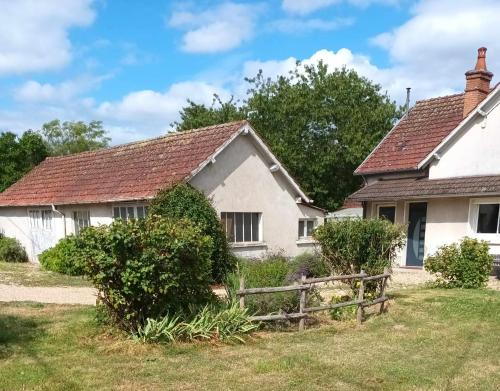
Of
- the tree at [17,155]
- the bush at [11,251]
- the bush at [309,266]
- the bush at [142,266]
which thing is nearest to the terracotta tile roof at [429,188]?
the bush at [309,266]

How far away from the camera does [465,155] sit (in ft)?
57.8

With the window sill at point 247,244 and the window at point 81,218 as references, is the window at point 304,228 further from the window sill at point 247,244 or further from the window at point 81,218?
the window at point 81,218

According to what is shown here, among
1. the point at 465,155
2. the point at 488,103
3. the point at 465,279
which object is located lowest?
the point at 465,279

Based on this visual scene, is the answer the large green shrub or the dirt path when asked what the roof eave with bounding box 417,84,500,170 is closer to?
the large green shrub

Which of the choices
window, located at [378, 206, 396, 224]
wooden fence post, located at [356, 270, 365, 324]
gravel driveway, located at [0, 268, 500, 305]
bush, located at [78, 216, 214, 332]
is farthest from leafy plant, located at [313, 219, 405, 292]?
window, located at [378, 206, 396, 224]

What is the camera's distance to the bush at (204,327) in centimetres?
755

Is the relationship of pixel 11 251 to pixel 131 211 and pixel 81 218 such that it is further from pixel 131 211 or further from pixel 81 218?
pixel 131 211

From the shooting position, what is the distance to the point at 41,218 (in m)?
20.8

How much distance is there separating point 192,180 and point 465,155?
387 inches

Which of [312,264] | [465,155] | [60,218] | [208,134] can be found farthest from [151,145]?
[465,155]

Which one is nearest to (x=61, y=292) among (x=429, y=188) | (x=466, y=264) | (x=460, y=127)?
(x=466, y=264)

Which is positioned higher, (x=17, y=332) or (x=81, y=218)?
(x=81, y=218)

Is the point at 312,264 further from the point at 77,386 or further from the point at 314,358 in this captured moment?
the point at 77,386

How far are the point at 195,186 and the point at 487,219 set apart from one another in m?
9.96
